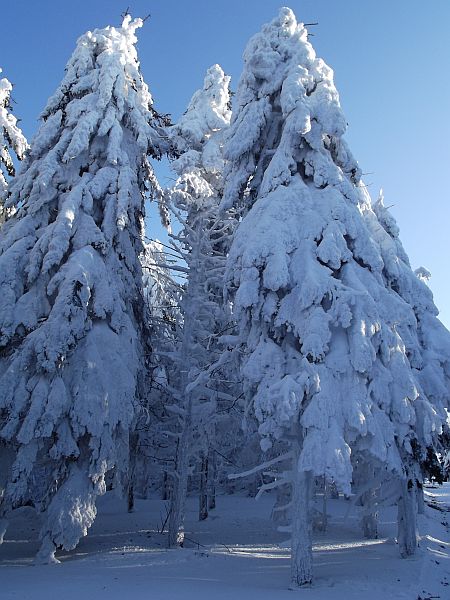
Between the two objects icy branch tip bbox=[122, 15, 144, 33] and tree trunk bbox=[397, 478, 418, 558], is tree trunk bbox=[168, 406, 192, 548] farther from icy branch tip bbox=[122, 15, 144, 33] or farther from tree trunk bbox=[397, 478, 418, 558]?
icy branch tip bbox=[122, 15, 144, 33]

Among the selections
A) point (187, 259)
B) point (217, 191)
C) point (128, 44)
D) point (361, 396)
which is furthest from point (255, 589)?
point (128, 44)

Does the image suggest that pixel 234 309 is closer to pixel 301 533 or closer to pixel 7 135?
pixel 301 533

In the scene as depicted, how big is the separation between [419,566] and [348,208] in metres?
9.54

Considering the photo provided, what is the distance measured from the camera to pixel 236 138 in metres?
13.2

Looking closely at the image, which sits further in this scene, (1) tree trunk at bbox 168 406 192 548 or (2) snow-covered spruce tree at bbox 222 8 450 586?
(1) tree trunk at bbox 168 406 192 548

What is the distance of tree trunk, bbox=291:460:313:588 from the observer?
9789mm

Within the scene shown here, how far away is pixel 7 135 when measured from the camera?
65.7 ft

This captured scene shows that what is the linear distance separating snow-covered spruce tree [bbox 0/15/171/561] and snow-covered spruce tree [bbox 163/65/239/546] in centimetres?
172

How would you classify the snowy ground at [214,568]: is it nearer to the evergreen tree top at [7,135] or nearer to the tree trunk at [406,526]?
the tree trunk at [406,526]

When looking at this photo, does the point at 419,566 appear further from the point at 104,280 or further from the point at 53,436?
the point at 104,280

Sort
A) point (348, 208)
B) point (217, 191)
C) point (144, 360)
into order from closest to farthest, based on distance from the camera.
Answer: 1. point (348, 208)
2. point (144, 360)
3. point (217, 191)

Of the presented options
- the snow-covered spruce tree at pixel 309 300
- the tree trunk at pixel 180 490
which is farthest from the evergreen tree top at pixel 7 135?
the tree trunk at pixel 180 490

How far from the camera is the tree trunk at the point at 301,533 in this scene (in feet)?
32.1

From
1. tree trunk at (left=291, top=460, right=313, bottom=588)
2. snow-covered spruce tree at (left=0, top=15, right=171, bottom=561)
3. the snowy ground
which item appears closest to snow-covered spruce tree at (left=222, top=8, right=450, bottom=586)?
tree trunk at (left=291, top=460, right=313, bottom=588)
